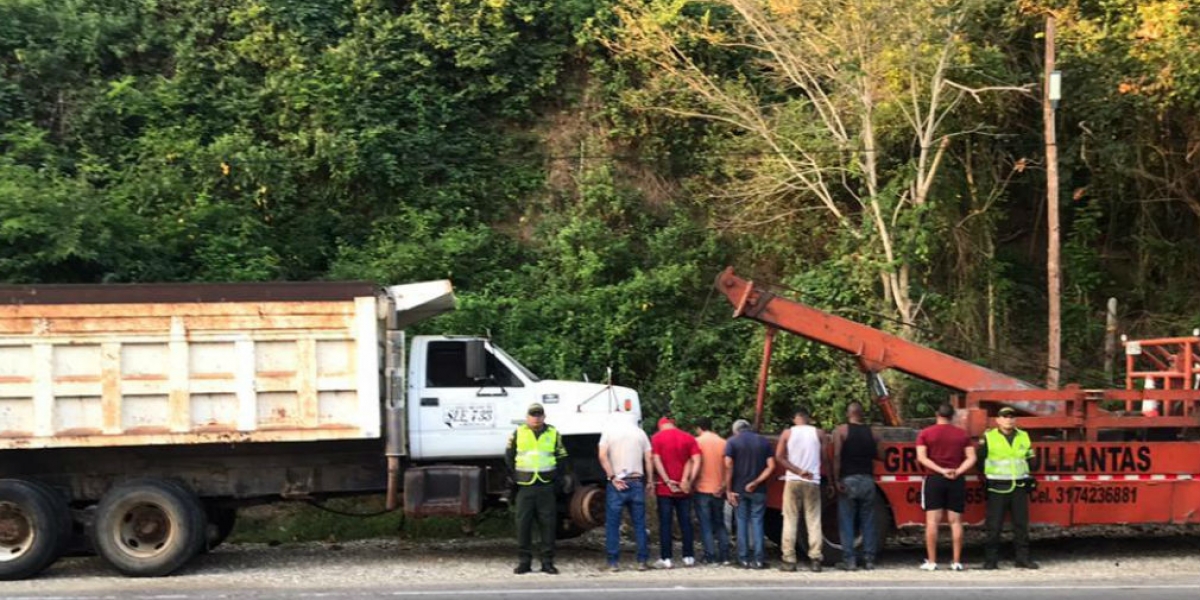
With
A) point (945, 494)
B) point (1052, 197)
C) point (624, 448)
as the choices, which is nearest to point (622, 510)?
point (624, 448)

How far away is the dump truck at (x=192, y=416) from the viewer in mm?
10938

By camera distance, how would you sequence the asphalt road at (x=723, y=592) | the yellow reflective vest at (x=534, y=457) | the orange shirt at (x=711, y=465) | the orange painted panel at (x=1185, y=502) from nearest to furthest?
the asphalt road at (x=723, y=592), the yellow reflective vest at (x=534, y=457), the orange shirt at (x=711, y=465), the orange painted panel at (x=1185, y=502)

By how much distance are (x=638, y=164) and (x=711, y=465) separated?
9614mm

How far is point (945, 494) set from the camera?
11508 millimetres

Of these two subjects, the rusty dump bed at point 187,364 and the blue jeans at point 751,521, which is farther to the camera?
the blue jeans at point 751,521

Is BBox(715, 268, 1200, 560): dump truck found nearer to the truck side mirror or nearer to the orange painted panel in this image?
the orange painted panel

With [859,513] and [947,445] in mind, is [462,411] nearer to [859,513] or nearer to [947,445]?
[859,513]

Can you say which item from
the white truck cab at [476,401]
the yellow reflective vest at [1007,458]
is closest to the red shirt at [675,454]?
the white truck cab at [476,401]

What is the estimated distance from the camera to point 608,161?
2008 cm

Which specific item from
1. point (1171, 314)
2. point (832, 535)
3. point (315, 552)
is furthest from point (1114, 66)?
point (315, 552)

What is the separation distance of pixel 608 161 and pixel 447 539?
846 centimetres

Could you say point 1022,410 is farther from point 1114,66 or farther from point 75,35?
point 75,35

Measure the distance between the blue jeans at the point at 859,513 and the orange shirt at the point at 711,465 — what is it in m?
1.25

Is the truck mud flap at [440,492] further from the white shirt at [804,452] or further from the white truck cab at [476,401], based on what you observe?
the white shirt at [804,452]
